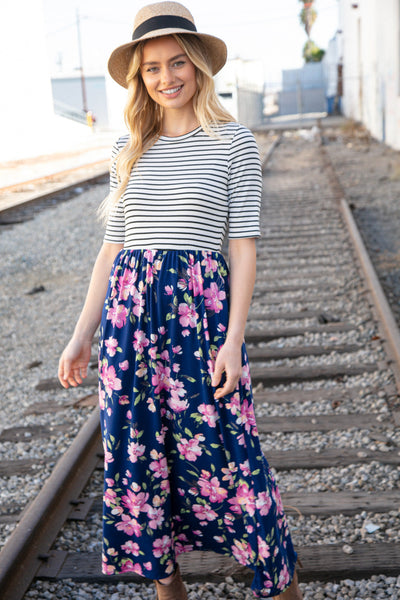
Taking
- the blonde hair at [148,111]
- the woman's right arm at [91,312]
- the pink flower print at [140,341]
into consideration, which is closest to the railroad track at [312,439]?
the woman's right arm at [91,312]

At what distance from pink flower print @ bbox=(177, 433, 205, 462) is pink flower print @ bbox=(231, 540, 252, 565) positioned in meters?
0.30

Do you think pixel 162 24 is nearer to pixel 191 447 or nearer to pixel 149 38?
pixel 149 38

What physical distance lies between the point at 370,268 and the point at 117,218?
4.71 meters

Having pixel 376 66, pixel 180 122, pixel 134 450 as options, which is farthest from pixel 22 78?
pixel 376 66

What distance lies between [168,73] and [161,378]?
88 cm

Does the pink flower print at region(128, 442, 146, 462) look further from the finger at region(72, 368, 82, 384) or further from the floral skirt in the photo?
the finger at region(72, 368, 82, 384)

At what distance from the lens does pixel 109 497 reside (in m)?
2.06

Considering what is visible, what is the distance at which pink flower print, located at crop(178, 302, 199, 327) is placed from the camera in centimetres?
193

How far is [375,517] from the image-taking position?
290 centimetres

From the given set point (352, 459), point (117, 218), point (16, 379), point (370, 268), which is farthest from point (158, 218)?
point (370, 268)

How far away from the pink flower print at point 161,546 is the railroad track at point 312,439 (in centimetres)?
59

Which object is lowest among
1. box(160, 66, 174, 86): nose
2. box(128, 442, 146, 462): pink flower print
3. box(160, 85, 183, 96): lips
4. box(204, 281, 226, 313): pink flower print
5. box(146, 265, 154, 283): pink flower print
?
box(128, 442, 146, 462): pink flower print

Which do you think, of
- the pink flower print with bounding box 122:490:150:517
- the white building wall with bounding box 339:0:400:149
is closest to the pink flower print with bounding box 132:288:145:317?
the pink flower print with bounding box 122:490:150:517

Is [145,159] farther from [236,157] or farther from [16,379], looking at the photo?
[16,379]
